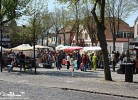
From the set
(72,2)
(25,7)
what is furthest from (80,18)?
(72,2)

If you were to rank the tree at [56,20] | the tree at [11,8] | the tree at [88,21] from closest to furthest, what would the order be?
the tree at [11,8] → the tree at [88,21] → the tree at [56,20]

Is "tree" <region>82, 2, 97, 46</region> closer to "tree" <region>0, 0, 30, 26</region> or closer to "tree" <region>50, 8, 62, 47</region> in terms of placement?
"tree" <region>50, 8, 62, 47</region>

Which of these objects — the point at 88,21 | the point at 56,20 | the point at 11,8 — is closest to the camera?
the point at 11,8

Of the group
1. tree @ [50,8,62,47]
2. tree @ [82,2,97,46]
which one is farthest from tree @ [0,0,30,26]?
tree @ [50,8,62,47]

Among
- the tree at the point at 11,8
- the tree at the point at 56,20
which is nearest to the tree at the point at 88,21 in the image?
the tree at the point at 56,20

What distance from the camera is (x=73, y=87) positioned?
2252 centimetres

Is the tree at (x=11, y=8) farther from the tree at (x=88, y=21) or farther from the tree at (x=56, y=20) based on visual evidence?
the tree at (x=56, y=20)

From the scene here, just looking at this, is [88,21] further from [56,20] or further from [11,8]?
[11,8]

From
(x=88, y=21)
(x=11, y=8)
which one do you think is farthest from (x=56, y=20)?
(x=11, y=8)

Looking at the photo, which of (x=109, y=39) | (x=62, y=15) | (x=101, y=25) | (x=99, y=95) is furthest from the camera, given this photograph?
(x=109, y=39)

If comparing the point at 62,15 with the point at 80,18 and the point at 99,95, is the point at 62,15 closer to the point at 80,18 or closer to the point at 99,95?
the point at 80,18

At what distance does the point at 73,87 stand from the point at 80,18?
52329 mm

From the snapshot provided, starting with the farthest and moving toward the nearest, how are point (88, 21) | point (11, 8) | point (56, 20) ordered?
point (56, 20) < point (88, 21) < point (11, 8)

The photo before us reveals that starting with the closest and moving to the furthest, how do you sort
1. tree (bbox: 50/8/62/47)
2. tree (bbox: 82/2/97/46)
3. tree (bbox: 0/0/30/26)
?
tree (bbox: 0/0/30/26), tree (bbox: 82/2/97/46), tree (bbox: 50/8/62/47)
